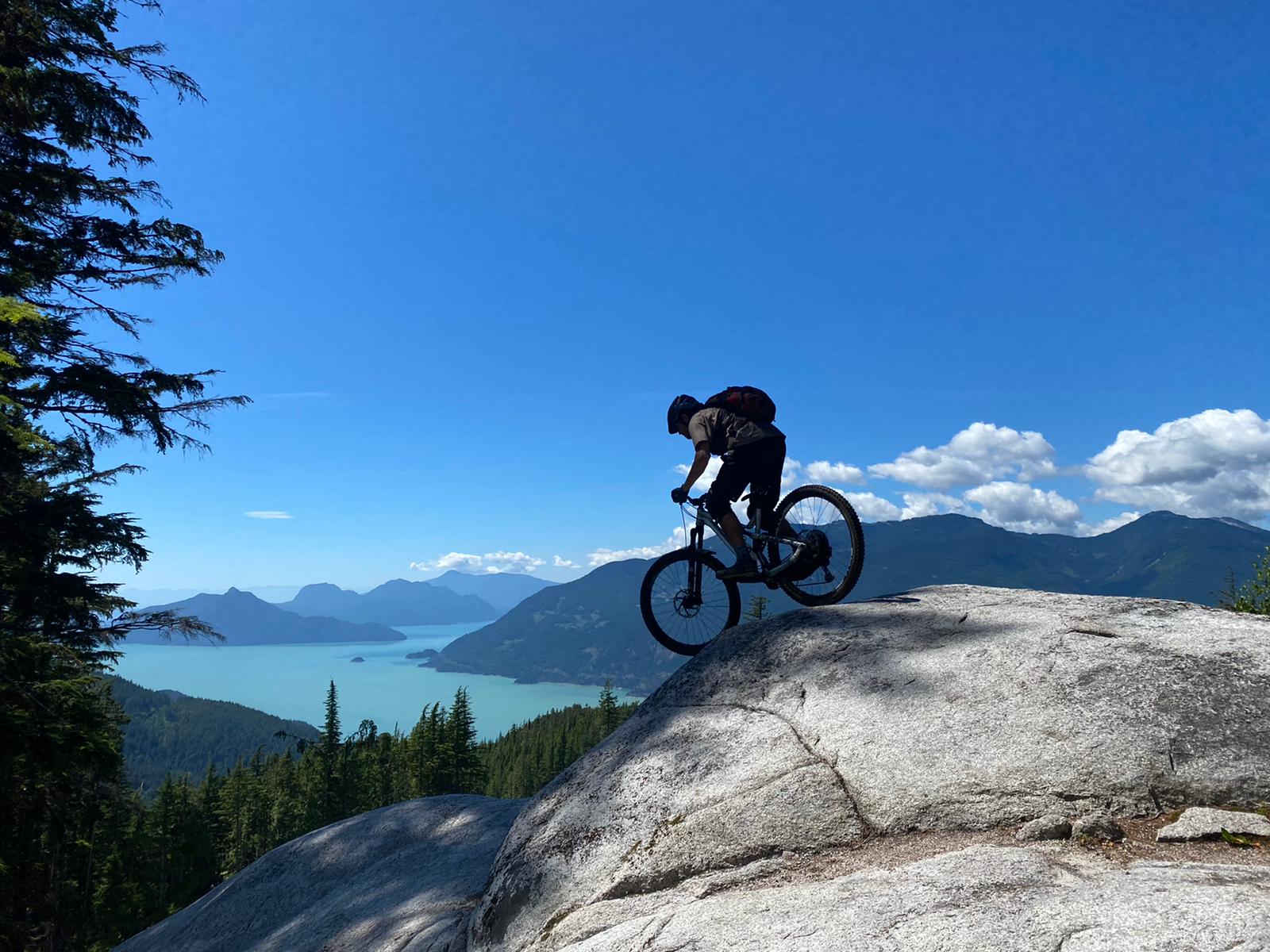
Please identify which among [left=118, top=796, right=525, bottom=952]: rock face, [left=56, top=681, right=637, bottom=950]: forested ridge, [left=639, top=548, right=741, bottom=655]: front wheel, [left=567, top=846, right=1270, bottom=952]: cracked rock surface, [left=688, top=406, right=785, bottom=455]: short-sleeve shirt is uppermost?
[left=688, top=406, right=785, bottom=455]: short-sleeve shirt

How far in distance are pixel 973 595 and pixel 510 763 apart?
10690cm

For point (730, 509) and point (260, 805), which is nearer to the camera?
point (730, 509)

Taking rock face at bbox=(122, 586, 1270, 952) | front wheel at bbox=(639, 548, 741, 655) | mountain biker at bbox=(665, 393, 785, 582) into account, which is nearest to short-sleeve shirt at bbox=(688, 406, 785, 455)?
mountain biker at bbox=(665, 393, 785, 582)

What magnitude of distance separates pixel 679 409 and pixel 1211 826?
6.80 m

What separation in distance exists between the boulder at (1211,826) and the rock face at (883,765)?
14 cm

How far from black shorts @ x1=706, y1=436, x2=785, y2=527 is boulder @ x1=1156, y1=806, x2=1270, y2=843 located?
209 inches

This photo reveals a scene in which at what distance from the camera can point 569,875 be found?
555 cm

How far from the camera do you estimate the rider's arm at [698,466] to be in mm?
9172

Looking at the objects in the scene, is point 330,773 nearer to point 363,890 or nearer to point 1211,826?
point 363,890

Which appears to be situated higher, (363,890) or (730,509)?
(730,509)

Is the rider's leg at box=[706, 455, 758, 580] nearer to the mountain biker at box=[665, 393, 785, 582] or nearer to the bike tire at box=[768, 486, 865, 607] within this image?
the mountain biker at box=[665, 393, 785, 582]

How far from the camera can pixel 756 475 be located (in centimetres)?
924

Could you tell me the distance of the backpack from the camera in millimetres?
9148

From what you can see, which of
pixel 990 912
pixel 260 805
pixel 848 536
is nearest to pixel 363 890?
pixel 848 536
